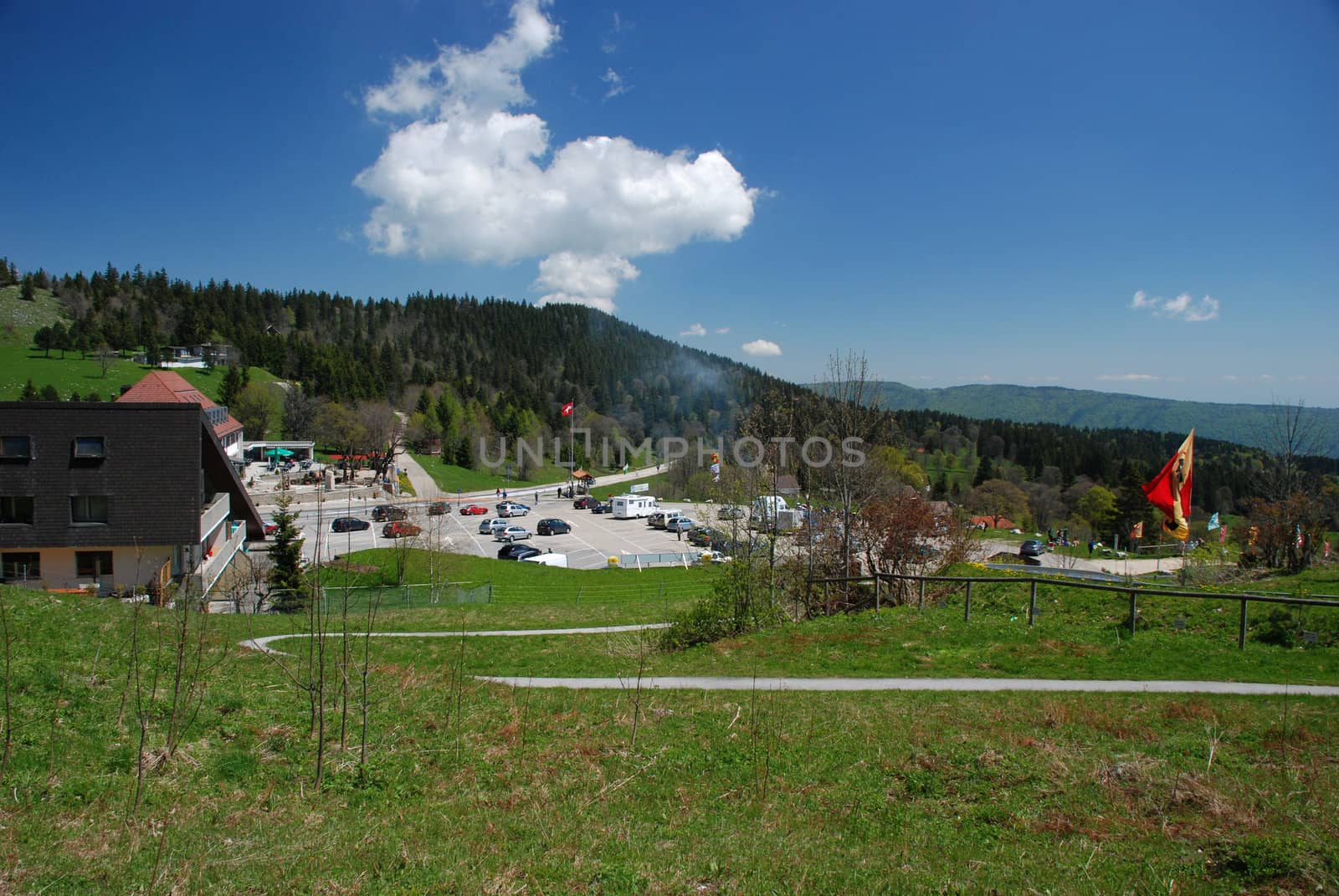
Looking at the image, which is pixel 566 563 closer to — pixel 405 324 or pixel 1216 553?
pixel 1216 553

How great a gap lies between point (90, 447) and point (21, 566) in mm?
4522

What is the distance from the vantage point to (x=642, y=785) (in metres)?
6.68

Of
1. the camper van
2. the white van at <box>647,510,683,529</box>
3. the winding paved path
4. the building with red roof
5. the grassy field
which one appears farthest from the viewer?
the camper van

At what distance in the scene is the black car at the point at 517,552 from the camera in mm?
40844

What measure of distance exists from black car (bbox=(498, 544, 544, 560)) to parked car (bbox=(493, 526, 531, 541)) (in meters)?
7.08

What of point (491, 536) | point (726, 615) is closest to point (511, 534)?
point (491, 536)

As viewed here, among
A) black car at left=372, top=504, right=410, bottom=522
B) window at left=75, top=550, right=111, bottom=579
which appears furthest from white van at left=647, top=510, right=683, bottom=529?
window at left=75, top=550, right=111, bottom=579

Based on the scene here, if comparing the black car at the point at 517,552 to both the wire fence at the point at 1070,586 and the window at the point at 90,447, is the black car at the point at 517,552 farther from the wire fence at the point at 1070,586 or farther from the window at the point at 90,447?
the wire fence at the point at 1070,586

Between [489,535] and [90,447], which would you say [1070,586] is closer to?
[90,447]

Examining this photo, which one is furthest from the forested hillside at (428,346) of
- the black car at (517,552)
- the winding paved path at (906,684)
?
the winding paved path at (906,684)

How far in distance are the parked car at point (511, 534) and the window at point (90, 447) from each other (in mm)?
27173

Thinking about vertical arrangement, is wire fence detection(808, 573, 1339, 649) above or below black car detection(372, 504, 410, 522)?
above

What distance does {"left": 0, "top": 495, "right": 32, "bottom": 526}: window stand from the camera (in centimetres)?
2319

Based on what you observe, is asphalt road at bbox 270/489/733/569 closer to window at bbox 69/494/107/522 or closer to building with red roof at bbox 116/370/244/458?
building with red roof at bbox 116/370/244/458
